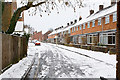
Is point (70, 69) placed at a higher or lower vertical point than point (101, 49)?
lower

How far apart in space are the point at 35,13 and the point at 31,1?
3.85ft

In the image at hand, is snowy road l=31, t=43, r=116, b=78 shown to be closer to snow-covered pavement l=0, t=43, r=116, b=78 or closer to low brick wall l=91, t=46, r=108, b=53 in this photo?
snow-covered pavement l=0, t=43, r=116, b=78

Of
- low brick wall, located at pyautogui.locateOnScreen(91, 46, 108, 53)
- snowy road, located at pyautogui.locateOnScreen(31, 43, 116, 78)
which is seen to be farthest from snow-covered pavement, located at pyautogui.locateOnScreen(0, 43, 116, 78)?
low brick wall, located at pyautogui.locateOnScreen(91, 46, 108, 53)

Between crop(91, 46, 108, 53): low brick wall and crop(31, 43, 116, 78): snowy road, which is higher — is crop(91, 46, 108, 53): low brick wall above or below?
above

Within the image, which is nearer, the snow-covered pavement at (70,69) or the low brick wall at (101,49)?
the snow-covered pavement at (70,69)

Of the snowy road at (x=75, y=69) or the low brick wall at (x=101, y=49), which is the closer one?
the snowy road at (x=75, y=69)

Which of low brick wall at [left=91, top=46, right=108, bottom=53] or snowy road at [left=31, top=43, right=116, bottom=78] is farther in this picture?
low brick wall at [left=91, top=46, right=108, bottom=53]

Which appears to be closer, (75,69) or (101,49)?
(75,69)

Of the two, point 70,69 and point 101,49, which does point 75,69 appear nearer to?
point 70,69

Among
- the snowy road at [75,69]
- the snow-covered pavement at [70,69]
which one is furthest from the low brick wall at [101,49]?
the snowy road at [75,69]

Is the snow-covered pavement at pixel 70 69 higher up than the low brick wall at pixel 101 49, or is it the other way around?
the low brick wall at pixel 101 49

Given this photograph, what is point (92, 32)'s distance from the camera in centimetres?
2702

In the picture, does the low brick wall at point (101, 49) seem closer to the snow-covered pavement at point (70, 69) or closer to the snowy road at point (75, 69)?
the snow-covered pavement at point (70, 69)

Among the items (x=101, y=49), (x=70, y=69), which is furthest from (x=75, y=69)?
(x=101, y=49)
